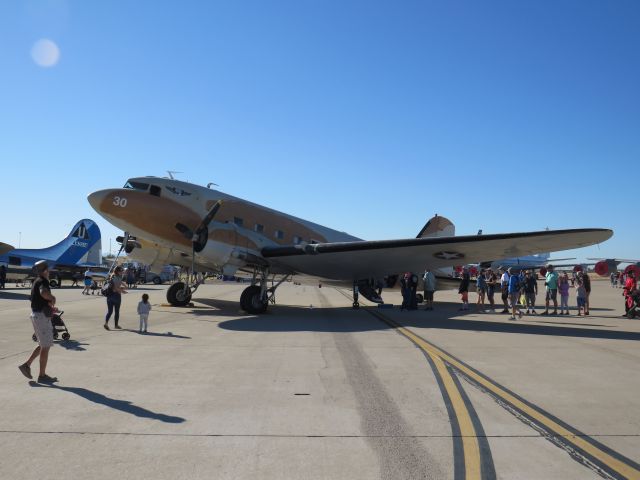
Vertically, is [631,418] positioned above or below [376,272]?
below

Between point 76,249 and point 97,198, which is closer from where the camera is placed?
point 97,198

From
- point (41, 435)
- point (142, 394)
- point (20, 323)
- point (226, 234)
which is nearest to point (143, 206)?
point (226, 234)

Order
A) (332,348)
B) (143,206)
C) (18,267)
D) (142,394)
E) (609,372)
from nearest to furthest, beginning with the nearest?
(142,394) < (609,372) < (332,348) < (143,206) < (18,267)

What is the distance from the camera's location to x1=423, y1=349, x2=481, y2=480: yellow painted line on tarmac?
3994 millimetres

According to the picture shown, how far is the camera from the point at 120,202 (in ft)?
52.9

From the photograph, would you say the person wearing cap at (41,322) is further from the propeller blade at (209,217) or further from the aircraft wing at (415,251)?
the aircraft wing at (415,251)

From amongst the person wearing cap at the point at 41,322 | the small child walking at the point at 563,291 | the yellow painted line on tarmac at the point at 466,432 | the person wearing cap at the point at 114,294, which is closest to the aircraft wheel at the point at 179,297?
the person wearing cap at the point at 114,294

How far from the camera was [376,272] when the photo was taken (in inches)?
793

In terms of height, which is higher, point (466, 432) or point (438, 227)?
point (438, 227)

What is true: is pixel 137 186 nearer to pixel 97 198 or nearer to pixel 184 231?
pixel 97 198

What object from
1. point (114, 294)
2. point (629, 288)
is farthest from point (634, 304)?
point (114, 294)

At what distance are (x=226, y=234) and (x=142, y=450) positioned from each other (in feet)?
42.0

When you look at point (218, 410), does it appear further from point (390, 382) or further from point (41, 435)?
point (390, 382)

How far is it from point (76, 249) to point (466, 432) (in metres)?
43.9
